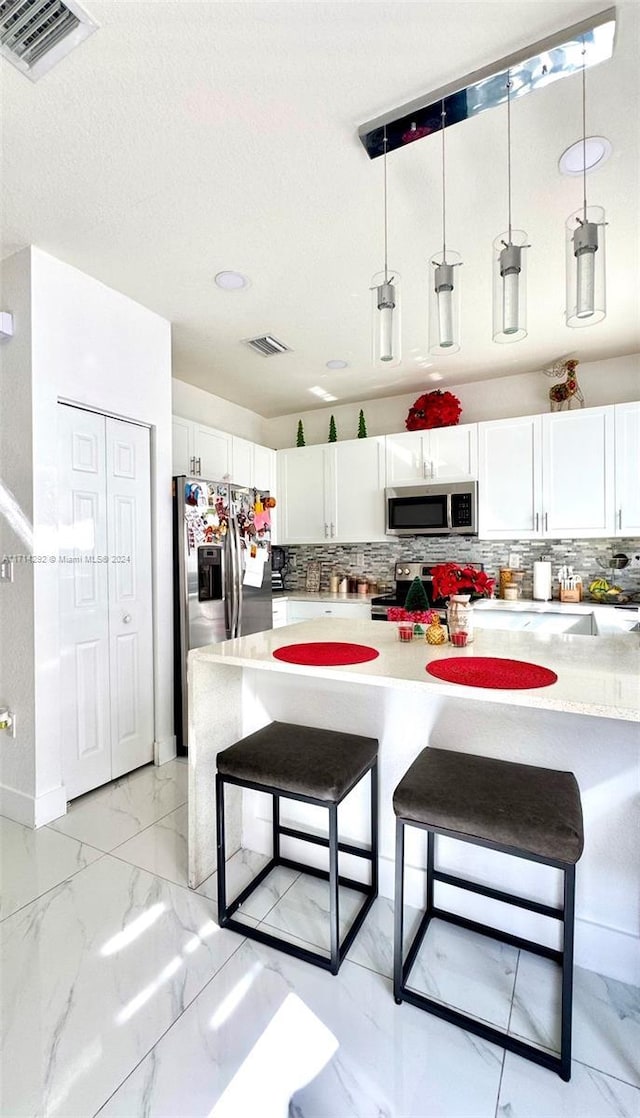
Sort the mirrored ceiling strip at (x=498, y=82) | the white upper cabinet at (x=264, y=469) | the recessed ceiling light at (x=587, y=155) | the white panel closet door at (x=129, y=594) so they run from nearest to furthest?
the mirrored ceiling strip at (x=498, y=82), the recessed ceiling light at (x=587, y=155), the white panel closet door at (x=129, y=594), the white upper cabinet at (x=264, y=469)

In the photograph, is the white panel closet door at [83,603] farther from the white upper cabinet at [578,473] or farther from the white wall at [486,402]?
the white upper cabinet at [578,473]

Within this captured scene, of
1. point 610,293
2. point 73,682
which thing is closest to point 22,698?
point 73,682

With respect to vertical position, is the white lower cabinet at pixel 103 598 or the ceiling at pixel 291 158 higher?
the ceiling at pixel 291 158

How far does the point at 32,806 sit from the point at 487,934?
1.97 m

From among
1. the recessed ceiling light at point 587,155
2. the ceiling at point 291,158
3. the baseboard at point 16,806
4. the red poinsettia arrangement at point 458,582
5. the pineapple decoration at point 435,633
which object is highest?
the ceiling at point 291,158

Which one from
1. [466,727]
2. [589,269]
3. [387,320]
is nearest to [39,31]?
[387,320]

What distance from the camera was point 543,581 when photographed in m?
3.65

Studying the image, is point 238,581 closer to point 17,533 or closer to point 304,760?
point 17,533

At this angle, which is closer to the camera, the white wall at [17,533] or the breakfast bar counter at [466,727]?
the breakfast bar counter at [466,727]

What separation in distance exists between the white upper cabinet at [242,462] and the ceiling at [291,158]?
3.93 feet

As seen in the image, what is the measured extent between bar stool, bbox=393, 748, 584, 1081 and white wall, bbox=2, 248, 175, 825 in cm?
176

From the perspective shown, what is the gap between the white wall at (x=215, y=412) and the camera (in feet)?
12.7

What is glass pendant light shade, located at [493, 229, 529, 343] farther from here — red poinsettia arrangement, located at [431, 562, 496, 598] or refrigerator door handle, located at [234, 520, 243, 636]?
refrigerator door handle, located at [234, 520, 243, 636]

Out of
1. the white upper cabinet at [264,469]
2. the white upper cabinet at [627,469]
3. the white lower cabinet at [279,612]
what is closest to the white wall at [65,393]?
the white lower cabinet at [279,612]
